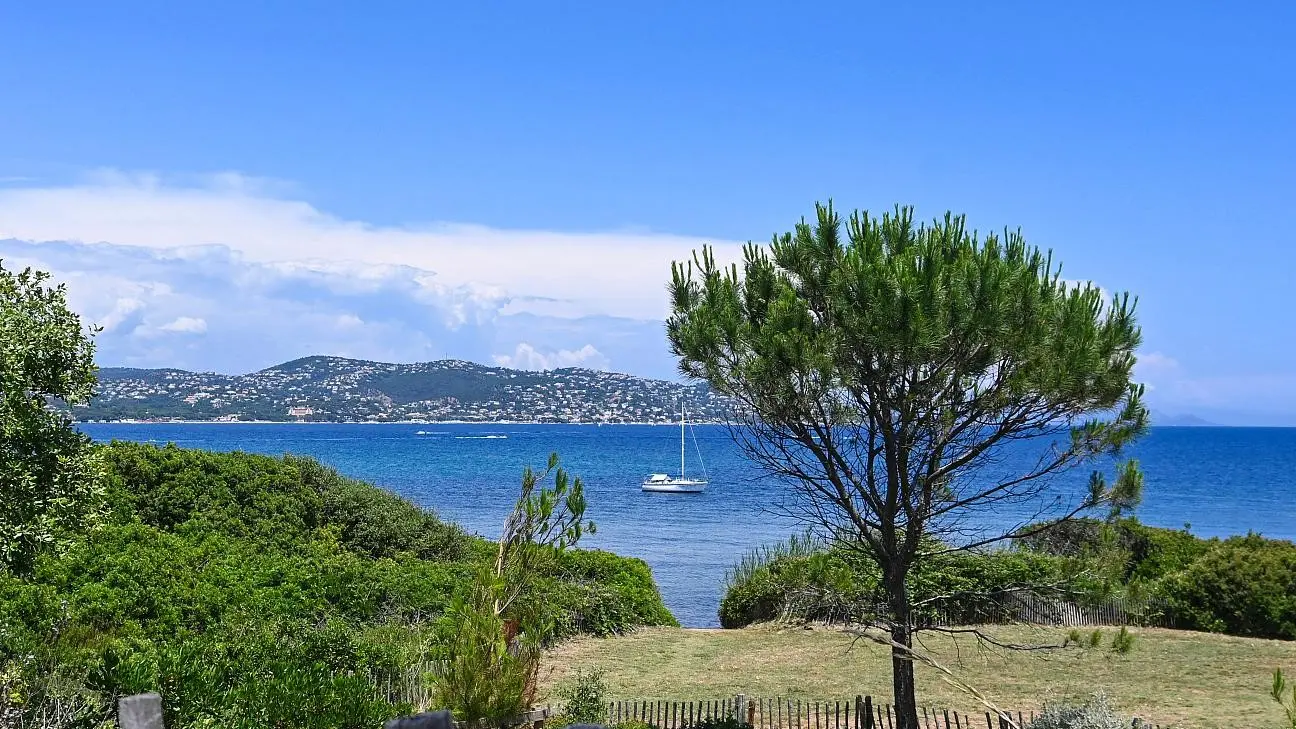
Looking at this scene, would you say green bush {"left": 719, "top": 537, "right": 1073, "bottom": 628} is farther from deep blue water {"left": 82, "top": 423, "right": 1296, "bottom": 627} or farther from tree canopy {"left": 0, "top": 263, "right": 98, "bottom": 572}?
tree canopy {"left": 0, "top": 263, "right": 98, "bottom": 572}

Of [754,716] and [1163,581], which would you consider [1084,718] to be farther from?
[1163,581]

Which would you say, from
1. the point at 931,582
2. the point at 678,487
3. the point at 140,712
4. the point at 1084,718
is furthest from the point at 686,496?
the point at 140,712

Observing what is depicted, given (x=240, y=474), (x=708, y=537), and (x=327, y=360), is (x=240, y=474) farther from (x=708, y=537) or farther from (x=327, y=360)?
(x=327, y=360)

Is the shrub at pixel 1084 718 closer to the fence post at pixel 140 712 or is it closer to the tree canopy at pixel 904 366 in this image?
the tree canopy at pixel 904 366

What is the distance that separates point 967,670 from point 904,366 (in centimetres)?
776

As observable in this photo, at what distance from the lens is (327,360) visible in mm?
175500

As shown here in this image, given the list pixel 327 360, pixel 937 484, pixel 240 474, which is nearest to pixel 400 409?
pixel 327 360

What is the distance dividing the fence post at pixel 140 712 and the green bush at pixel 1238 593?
1634 cm

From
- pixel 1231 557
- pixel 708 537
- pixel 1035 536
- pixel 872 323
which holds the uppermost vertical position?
pixel 872 323

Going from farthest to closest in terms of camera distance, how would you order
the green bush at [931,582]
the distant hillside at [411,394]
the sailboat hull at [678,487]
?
the distant hillside at [411,394], the sailboat hull at [678,487], the green bush at [931,582]

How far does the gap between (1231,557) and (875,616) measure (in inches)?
447

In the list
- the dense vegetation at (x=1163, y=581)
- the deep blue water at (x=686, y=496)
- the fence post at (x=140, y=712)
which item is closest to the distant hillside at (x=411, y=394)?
the deep blue water at (x=686, y=496)

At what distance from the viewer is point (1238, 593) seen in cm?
1745

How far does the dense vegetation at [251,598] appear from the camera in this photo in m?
8.60
